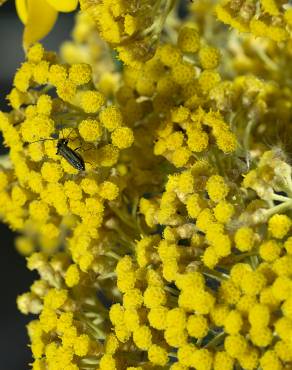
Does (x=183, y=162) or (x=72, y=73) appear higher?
(x=72, y=73)

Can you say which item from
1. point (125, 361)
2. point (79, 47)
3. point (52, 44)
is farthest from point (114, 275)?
point (52, 44)

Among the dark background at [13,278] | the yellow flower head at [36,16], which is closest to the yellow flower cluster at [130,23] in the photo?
the yellow flower head at [36,16]

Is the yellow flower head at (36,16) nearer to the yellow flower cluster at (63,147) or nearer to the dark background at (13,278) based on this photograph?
the yellow flower cluster at (63,147)

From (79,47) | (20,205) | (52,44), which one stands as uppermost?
(20,205)

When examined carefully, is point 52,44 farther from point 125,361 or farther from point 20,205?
point 125,361

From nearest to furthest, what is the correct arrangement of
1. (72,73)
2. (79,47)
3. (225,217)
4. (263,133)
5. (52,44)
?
(225,217) < (72,73) < (263,133) < (79,47) < (52,44)

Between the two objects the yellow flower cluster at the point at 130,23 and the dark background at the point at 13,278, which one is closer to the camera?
the yellow flower cluster at the point at 130,23

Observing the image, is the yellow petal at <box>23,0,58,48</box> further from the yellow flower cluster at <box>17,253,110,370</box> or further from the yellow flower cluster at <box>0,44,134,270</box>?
the yellow flower cluster at <box>17,253,110,370</box>
